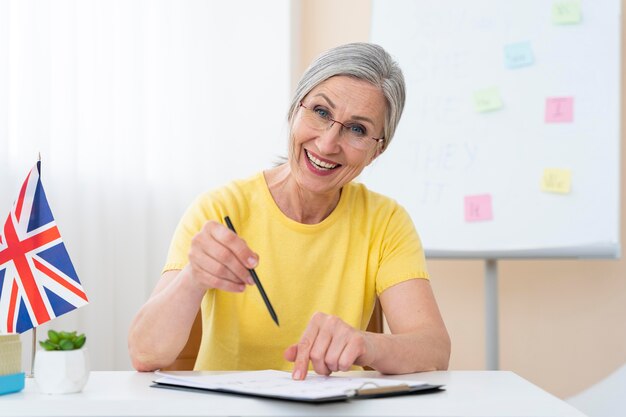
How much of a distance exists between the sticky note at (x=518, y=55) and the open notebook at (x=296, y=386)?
74.9 inches

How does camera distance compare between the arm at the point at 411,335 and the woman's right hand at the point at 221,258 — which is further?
the arm at the point at 411,335

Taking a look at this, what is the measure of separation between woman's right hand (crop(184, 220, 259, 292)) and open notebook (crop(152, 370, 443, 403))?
0.13 metres

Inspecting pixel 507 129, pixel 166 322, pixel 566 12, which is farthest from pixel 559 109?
pixel 166 322

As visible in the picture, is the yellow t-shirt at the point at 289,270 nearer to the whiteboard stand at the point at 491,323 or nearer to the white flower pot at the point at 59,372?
the white flower pot at the point at 59,372

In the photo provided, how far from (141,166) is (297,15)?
0.93m

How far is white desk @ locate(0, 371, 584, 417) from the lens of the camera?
2.95 ft

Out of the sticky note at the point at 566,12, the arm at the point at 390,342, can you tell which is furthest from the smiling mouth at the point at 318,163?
the sticky note at the point at 566,12

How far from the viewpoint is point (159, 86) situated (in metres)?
2.77

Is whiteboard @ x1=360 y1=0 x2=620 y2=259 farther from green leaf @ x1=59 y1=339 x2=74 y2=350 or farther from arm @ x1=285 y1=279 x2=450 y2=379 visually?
green leaf @ x1=59 y1=339 x2=74 y2=350

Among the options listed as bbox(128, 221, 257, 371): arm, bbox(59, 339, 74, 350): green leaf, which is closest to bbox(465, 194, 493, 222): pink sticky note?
bbox(128, 221, 257, 371): arm

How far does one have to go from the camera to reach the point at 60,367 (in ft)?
3.22

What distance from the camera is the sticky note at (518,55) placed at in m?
2.78

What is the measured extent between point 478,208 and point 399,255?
119 cm

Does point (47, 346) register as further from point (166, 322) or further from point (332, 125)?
point (332, 125)
